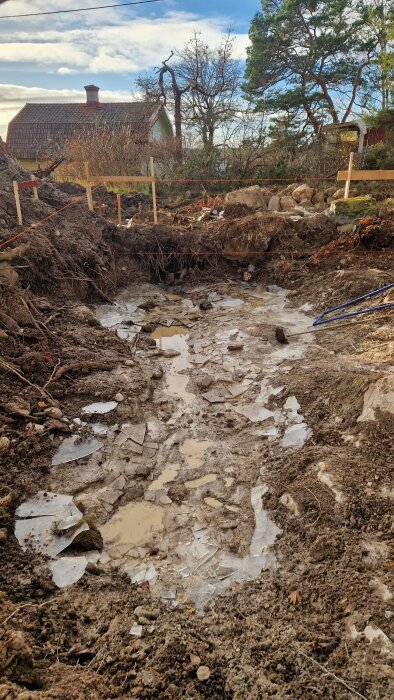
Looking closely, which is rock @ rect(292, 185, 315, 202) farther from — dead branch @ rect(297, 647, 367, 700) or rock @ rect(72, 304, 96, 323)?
dead branch @ rect(297, 647, 367, 700)

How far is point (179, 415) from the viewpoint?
5.48 m

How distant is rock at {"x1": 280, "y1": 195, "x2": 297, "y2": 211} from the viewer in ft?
41.4

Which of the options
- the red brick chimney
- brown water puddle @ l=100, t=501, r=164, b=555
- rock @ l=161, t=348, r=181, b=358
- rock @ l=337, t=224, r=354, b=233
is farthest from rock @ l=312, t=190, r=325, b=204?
the red brick chimney

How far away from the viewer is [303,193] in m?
13.5

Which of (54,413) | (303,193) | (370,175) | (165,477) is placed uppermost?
(370,175)

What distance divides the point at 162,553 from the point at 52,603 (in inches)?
35.5

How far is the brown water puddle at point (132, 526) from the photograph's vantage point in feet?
11.8

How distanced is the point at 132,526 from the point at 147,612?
3.19ft

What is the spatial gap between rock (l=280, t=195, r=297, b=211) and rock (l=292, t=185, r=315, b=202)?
2.93 feet

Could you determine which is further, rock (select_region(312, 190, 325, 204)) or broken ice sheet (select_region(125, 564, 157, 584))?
rock (select_region(312, 190, 325, 204))

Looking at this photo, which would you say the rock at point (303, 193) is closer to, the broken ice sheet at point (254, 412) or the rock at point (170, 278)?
the rock at point (170, 278)

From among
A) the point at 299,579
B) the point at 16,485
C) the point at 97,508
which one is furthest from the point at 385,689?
the point at 16,485

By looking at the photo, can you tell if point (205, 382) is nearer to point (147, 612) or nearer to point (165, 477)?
point (165, 477)

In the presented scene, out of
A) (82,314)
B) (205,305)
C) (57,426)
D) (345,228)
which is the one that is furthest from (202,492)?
(345,228)
